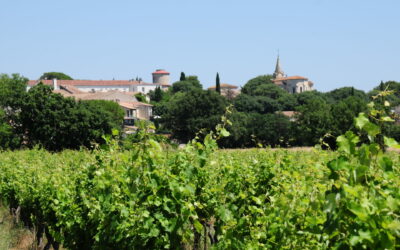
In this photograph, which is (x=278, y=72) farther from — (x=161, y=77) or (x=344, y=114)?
(x=344, y=114)

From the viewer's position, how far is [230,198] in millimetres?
6125

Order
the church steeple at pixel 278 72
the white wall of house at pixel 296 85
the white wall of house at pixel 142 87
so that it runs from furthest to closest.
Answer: the church steeple at pixel 278 72, the white wall of house at pixel 142 87, the white wall of house at pixel 296 85

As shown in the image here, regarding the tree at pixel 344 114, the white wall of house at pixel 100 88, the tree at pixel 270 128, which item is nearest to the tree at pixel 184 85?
the white wall of house at pixel 100 88

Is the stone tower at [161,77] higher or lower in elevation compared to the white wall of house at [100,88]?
higher

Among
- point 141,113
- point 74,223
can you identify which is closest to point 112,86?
point 141,113

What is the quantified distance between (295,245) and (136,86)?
13282 centimetres

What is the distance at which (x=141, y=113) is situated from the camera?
9594cm

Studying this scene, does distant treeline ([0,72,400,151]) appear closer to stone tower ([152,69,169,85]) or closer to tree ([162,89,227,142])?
tree ([162,89,227,142])

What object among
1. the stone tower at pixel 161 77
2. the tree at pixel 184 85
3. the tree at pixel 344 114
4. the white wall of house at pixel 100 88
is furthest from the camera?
the stone tower at pixel 161 77

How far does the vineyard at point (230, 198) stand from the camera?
2.54m

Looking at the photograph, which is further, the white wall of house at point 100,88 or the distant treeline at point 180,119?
the white wall of house at point 100,88

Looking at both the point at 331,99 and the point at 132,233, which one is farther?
the point at 331,99

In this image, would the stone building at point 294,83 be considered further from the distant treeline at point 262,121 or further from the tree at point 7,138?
the tree at point 7,138

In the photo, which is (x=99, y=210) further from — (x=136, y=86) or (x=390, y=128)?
→ (x=136, y=86)
